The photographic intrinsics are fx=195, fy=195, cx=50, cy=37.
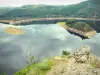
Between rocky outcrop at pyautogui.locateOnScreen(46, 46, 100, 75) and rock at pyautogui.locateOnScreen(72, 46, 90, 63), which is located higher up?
rock at pyautogui.locateOnScreen(72, 46, 90, 63)

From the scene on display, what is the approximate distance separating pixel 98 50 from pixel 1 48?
210 ft

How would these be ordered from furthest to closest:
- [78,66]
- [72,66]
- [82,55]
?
[82,55]
[72,66]
[78,66]

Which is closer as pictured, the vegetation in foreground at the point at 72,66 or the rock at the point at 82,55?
the vegetation in foreground at the point at 72,66

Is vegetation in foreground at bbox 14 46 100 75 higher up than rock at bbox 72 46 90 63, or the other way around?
rock at bbox 72 46 90 63

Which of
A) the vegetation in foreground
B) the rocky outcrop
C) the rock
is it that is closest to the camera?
the rocky outcrop

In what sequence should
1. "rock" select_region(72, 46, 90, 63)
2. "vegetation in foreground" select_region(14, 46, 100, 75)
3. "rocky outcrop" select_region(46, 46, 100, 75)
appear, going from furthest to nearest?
1. "rock" select_region(72, 46, 90, 63)
2. "vegetation in foreground" select_region(14, 46, 100, 75)
3. "rocky outcrop" select_region(46, 46, 100, 75)

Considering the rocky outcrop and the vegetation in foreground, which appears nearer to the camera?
the rocky outcrop

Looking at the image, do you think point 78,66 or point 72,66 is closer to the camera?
point 78,66

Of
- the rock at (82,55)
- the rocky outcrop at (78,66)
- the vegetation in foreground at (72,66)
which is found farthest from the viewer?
the rock at (82,55)

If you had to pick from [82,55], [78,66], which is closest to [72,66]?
[78,66]

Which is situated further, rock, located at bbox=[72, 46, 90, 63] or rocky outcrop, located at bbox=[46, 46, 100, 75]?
rock, located at bbox=[72, 46, 90, 63]

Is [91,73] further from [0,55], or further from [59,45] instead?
[59,45]

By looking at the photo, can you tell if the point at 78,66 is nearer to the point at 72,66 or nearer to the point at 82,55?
the point at 72,66

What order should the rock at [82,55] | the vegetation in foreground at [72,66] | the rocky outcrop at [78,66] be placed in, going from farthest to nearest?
the rock at [82,55] → the vegetation in foreground at [72,66] → the rocky outcrop at [78,66]
